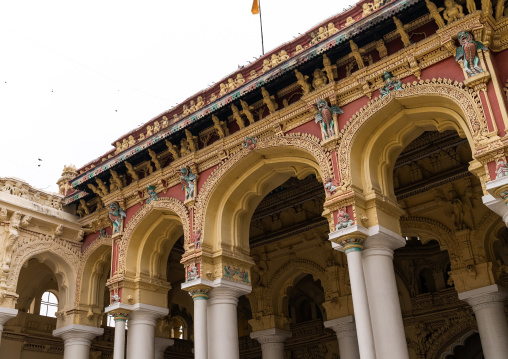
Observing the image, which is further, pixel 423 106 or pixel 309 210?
pixel 309 210

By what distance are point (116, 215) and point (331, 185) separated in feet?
22.1

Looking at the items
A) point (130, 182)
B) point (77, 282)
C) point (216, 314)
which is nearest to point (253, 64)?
point (130, 182)

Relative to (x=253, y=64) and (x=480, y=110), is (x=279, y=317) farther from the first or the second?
(x=480, y=110)

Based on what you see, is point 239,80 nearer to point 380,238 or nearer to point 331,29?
point 331,29

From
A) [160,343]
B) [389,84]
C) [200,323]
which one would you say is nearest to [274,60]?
[389,84]

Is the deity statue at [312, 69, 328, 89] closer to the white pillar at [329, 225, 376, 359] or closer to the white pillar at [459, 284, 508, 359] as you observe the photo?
the white pillar at [329, 225, 376, 359]

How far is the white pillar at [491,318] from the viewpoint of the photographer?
39.0 feet

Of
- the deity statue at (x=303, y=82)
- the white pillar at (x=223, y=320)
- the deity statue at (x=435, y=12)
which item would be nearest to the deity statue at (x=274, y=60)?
the deity statue at (x=303, y=82)

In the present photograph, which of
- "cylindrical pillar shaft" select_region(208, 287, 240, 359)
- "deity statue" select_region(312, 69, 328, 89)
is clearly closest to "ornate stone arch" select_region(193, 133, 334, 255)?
"deity statue" select_region(312, 69, 328, 89)

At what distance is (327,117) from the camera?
11383 mm

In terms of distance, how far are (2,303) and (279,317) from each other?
7614 millimetres

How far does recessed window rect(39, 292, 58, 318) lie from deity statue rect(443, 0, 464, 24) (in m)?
15.5

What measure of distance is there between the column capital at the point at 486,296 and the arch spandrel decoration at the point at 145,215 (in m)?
6.68

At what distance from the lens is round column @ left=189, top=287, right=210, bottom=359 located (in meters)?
11.5
